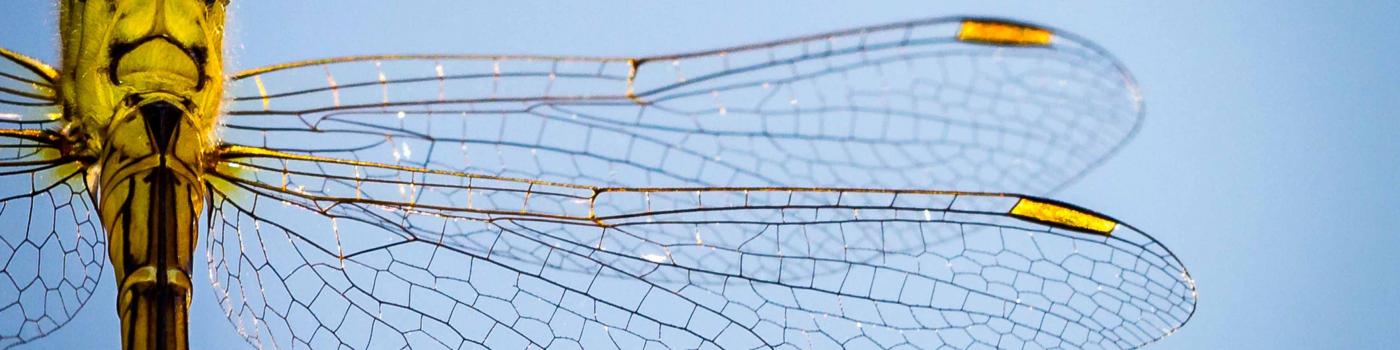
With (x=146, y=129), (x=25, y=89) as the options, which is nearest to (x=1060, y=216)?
(x=146, y=129)

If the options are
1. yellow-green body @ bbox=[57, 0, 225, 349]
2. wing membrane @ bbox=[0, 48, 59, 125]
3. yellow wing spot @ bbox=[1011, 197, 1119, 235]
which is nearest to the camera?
yellow wing spot @ bbox=[1011, 197, 1119, 235]

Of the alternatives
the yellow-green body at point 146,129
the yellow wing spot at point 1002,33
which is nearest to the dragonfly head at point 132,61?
the yellow-green body at point 146,129

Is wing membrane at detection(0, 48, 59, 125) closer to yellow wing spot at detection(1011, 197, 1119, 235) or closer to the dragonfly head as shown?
the dragonfly head

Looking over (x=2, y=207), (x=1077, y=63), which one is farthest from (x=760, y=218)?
(x=2, y=207)

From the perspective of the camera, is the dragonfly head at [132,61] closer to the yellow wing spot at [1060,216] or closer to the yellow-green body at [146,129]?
the yellow-green body at [146,129]

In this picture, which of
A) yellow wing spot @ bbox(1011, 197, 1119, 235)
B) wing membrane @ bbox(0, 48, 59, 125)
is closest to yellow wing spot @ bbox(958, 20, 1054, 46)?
yellow wing spot @ bbox(1011, 197, 1119, 235)

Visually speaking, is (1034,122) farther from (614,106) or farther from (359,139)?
(359,139)

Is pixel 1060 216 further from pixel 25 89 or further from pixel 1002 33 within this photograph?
pixel 25 89
